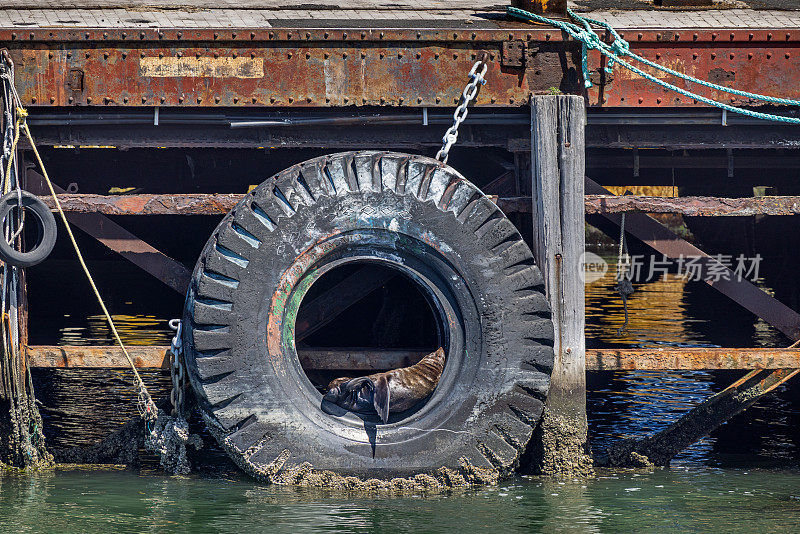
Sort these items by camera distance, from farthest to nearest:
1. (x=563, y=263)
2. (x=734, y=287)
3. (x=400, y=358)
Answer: (x=734, y=287), (x=400, y=358), (x=563, y=263)

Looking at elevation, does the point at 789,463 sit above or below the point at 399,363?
below

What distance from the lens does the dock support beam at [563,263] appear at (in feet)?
19.6

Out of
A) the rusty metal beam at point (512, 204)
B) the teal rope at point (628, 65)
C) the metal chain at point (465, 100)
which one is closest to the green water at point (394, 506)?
the rusty metal beam at point (512, 204)

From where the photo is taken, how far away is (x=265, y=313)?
5.66m

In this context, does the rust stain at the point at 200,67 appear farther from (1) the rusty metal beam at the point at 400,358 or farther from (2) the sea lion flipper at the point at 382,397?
(2) the sea lion flipper at the point at 382,397

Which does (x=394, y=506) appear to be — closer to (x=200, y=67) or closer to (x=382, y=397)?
(x=382, y=397)

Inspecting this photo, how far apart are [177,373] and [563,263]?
2.43 metres

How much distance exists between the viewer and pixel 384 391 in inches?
225

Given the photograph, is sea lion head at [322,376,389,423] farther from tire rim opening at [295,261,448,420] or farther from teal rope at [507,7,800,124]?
teal rope at [507,7,800,124]

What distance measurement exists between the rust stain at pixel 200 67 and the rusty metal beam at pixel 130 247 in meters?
1.06

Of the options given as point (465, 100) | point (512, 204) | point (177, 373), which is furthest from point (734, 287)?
point (177, 373)

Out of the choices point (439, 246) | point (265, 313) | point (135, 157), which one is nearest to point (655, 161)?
point (439, 246)

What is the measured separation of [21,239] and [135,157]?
246cm

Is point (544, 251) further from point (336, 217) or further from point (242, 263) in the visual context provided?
point (242, 263)
